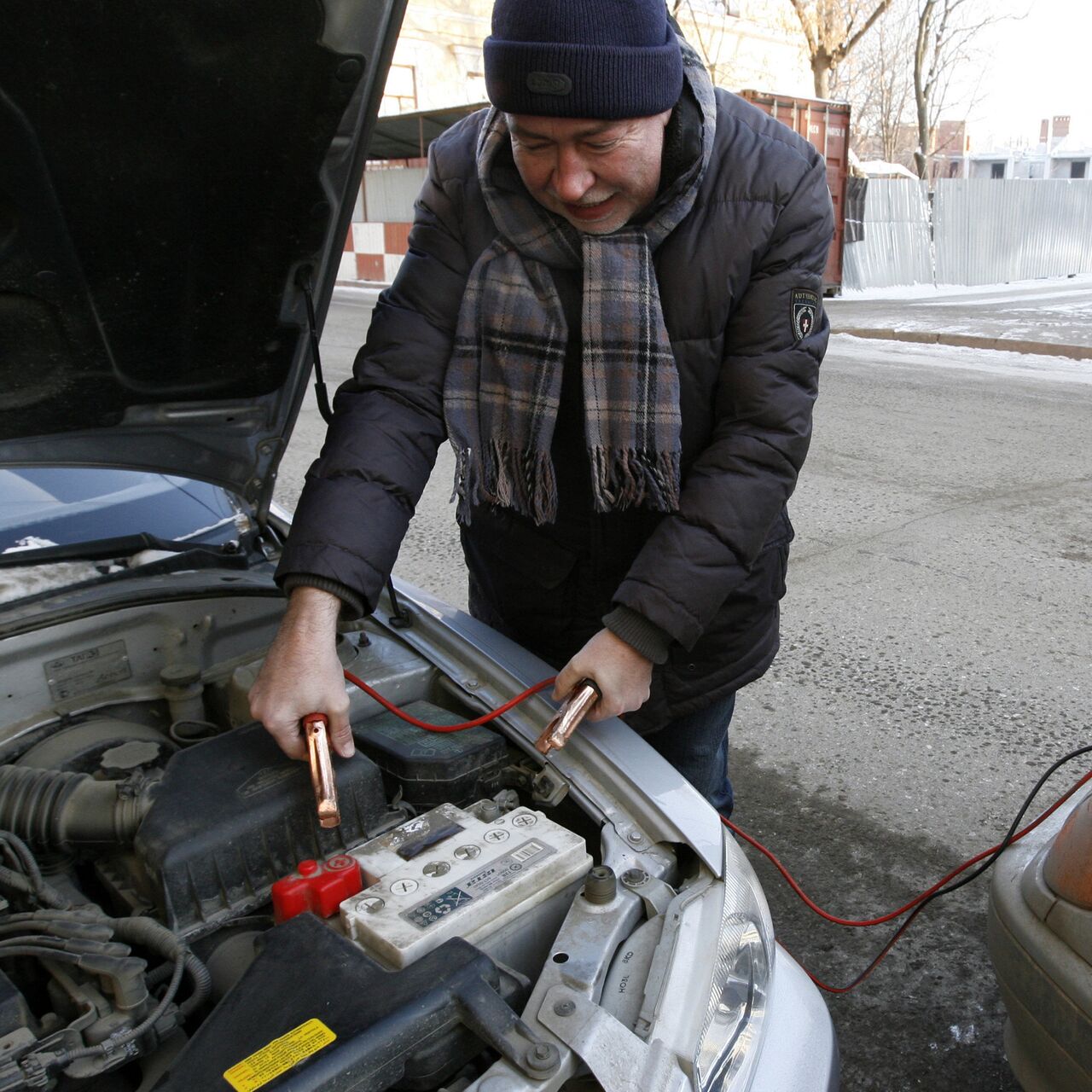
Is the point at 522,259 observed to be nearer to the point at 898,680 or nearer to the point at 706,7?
the point at 898,680

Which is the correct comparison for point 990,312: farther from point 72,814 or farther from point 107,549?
point 72,814

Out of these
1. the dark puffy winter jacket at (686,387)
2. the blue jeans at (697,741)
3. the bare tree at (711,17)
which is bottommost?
the blue jeans at (697,741)

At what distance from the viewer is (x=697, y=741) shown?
7.14ft

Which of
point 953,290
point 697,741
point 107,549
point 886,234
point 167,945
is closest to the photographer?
point 167,945

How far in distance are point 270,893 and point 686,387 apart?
110cm

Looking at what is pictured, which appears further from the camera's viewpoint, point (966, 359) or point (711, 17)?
point (711, 17)

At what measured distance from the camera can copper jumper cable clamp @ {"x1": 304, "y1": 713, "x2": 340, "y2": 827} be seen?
150 centimetres

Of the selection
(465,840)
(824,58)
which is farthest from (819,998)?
(824,58)

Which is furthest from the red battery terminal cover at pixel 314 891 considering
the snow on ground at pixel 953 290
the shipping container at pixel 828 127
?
the snow on ground at pixel 953 290

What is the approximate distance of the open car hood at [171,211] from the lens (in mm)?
1469

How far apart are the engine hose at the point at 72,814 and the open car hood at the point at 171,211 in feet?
2.31

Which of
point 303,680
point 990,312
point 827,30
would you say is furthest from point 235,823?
point 827,30

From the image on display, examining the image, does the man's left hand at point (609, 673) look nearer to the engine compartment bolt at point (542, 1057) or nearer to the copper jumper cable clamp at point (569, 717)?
the copper jumper cable clamp at point (569, 717)

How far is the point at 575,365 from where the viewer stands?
1903 millimetres
